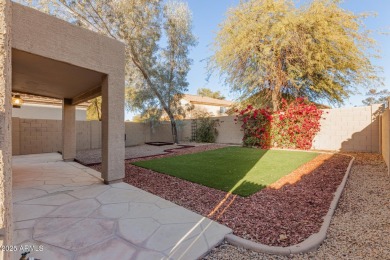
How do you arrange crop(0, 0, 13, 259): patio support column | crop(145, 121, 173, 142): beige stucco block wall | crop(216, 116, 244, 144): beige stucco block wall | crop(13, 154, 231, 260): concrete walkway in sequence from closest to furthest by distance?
crop(0, 0, 13, 259): patio support column
crop(13, 154, 231, 260): concrete walkway
crop(216, 116, 244, 144): beige stucco block wall
crop(145, 121, 173, 142): beige stucco block wall

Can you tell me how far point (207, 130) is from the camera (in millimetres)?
14906

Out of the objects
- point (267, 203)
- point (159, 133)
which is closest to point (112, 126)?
point (267, 203)

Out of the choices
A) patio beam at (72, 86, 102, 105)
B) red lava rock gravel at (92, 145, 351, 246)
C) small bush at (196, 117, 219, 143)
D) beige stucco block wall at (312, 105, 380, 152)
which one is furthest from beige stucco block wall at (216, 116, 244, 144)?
patio beam at (72, 86, 102, 105)

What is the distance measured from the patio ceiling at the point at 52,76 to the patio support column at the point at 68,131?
95 cm

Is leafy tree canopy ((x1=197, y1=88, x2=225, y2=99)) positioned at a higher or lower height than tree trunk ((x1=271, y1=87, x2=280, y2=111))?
higher

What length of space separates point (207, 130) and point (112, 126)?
10.6m

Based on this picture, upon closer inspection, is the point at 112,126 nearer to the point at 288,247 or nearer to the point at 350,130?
the point at 288,247

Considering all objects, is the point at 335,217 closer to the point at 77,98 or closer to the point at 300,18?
the point at 77,98

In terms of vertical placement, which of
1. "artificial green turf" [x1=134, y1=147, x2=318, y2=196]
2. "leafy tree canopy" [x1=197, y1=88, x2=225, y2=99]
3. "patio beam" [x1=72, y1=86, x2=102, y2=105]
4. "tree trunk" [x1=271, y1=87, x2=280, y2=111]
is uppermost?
"leafy tree canopy" [x1=197, y1=88, x2=225, y2=99]

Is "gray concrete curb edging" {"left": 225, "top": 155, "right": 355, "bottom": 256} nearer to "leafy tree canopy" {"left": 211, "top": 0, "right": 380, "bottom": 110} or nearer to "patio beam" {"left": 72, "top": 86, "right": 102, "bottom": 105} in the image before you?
"patio beam" {"left": 72, "top": 86, "right": 102, "bottom": 105}

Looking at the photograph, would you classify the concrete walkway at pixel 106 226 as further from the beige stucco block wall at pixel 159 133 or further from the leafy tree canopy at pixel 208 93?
the leafy tree canopy at pixel 208 93

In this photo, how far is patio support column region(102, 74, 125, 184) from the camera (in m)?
4.71

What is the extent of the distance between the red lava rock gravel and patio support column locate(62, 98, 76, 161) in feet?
13.0

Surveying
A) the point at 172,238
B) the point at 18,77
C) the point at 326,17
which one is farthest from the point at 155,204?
the point at 326,17
